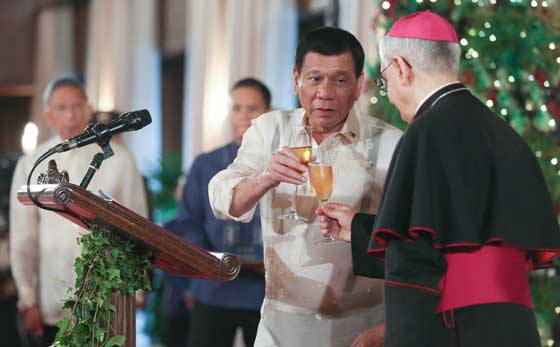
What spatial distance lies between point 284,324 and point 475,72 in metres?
2.41

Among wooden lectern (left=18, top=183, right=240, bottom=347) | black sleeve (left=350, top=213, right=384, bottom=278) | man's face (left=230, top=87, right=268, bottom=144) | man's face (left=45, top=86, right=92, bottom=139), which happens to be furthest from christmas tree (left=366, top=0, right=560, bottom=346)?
wooden lectern (left=18, top=183, right=240, bottom=347)

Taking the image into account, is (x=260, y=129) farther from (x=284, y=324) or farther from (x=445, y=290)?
(x=445, y=290)

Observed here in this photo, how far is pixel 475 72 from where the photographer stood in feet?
16.9

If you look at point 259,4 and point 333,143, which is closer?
point 333,143

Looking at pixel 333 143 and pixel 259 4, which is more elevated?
pixel 259 4

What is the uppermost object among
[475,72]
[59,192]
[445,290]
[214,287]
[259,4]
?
[259,4]

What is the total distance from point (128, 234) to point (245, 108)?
258cm

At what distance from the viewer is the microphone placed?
2875 millimetres

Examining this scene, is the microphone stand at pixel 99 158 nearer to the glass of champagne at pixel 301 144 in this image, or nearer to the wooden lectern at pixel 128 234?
the wooden lectern at pixel 128 234

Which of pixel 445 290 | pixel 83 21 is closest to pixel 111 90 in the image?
pixel 83 21

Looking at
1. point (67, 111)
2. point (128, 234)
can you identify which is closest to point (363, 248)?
point (128, 234)

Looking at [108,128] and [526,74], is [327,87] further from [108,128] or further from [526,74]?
[526,74]

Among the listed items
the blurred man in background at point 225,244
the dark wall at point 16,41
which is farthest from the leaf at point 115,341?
the dark wall at point 16,41

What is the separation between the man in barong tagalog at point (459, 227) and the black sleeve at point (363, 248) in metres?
0.25
